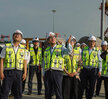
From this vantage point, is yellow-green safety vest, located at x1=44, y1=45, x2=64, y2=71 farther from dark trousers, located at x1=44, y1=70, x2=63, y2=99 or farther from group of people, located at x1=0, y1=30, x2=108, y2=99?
dark trousers, located at x1=44, y1=70, x2=63, y2=99

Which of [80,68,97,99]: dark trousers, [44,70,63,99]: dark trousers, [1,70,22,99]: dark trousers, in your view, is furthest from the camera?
[80,68,97,99]: dark trousers

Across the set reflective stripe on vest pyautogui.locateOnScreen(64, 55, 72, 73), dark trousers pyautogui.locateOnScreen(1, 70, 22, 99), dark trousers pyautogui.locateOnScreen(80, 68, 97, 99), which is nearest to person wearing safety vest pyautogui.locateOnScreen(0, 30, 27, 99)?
dark trousers pyautogui.locateOnScreen(1, 70, 22, 99)

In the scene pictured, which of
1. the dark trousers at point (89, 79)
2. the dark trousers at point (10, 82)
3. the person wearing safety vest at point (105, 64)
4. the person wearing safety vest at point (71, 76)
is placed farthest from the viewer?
the person wearing safety vest at point (105, 64)

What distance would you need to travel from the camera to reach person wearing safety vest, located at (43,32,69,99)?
5512 millimetres

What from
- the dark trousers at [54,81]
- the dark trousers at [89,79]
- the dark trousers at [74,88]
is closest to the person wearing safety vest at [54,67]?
the dark trousers at [54,81]

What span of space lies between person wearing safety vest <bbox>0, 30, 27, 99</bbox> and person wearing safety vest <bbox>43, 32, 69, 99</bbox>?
2.27ft

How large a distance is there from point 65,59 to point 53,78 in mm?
782

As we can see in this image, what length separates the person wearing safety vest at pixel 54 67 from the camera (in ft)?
18.1

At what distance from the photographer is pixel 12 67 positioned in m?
5.27

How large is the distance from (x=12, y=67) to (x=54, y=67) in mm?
1057

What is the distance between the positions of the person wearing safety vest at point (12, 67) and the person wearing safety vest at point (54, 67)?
693 millimetres

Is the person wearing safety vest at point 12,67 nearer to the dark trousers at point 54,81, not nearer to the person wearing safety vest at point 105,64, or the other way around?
the dark trousers at point 54,81

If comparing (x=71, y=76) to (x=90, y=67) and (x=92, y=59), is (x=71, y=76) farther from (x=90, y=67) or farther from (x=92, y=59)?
(x=92, y=59)

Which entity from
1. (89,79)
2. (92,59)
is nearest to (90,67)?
(92,59)
